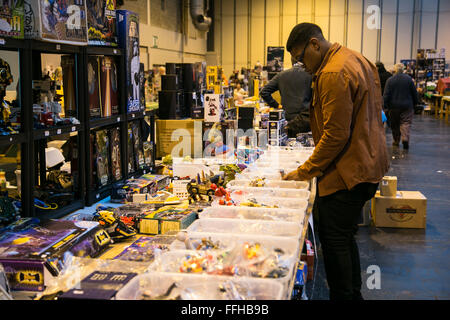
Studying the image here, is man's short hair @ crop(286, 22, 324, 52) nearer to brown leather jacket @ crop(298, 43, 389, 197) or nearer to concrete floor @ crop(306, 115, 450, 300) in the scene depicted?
brown leather jacket @ crop(298, 43, 389, 197)

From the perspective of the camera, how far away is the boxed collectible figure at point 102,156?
377 centimetres

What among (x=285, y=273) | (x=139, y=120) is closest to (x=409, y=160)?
(x=139, y=120)

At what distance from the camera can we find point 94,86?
3.77m

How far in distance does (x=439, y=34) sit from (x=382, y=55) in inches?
95.5

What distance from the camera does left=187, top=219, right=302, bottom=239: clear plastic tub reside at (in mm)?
2377

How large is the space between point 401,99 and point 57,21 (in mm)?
9271

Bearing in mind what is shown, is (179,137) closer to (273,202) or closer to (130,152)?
(130,152)

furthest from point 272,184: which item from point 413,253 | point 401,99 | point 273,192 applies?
point 401,99

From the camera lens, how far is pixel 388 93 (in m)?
11.2

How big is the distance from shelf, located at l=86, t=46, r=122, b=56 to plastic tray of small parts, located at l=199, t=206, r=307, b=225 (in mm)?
1623

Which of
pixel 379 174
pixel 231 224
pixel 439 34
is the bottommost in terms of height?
pixel 231 224

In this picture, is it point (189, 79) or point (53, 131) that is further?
point (189, 79)

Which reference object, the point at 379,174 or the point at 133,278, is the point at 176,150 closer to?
the point at 379,174

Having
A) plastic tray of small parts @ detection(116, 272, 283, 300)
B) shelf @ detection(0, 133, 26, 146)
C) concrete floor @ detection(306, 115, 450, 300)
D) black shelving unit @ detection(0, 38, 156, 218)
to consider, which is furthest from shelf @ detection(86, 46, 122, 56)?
concrete floor @ detection(306, 115, 450, 300)
